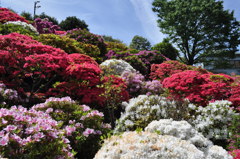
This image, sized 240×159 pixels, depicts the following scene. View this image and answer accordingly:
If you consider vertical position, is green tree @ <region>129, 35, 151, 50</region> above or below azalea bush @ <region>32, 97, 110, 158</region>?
above

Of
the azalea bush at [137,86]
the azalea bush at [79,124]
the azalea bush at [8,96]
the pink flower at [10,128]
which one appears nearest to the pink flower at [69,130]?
the azalea bush at [79,124]

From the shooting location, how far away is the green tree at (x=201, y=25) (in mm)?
29922

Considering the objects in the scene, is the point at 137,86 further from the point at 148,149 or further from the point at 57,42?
the point at 148,149

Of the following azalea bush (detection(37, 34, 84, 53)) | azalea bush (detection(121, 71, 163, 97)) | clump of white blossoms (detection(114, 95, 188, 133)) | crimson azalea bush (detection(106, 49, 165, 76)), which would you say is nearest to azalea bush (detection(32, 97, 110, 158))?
clump of white blossoms (detection(114, 95, 188, 133))

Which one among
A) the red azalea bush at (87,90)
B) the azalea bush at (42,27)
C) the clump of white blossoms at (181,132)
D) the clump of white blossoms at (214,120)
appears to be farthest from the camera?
the azalea bush at (42,27)

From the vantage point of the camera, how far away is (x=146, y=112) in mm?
6660

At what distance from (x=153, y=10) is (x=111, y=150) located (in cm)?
3349

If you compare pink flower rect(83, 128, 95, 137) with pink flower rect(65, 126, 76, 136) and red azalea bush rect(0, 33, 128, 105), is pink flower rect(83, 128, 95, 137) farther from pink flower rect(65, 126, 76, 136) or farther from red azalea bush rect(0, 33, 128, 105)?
red azalea bush rect(0, 33, 128, 105)

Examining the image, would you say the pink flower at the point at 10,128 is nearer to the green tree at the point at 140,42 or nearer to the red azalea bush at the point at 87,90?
the red azalea bush at the point at 87,90

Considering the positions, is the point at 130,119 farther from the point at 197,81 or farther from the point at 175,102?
the point at 197,81

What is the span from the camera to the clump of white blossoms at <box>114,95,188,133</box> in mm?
6457

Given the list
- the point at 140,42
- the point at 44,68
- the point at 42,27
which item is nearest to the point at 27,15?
the point at 42,27

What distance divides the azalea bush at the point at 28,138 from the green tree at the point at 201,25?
1163 inches

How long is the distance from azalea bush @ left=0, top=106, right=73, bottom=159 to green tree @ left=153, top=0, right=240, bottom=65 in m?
29.5
